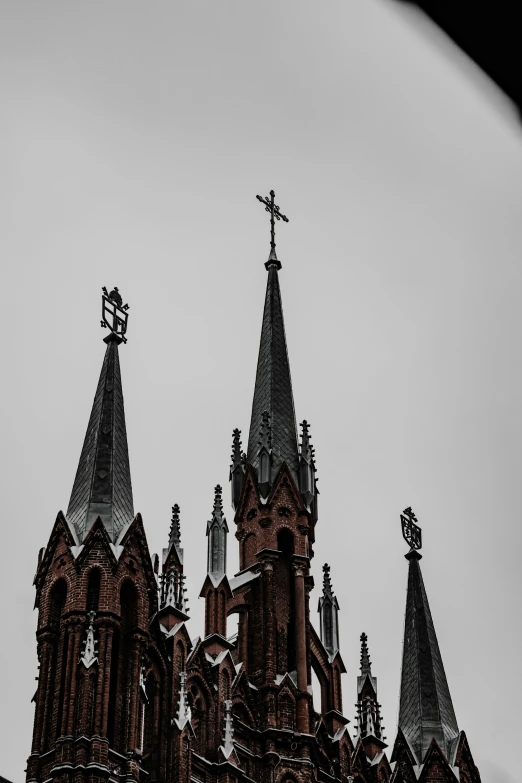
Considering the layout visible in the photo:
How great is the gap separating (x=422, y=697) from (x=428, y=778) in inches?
99.5

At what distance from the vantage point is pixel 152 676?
2672 cm

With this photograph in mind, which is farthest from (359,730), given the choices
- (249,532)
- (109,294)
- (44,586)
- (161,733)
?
(109,294)

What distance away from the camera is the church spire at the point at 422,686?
109 feet

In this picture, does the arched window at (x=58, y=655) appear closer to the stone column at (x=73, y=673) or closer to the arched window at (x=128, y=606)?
the stone column at (x=73, y=673)

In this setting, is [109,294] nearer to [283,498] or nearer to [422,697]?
[283,498]

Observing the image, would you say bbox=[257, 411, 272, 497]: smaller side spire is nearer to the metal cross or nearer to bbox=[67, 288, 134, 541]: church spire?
bbox=[67, 288, 134, 541]: church spire

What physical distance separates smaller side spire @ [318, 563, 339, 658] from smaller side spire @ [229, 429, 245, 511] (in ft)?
11.8

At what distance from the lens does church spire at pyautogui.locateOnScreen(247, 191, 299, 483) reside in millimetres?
35219

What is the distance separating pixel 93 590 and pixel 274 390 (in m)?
12.6

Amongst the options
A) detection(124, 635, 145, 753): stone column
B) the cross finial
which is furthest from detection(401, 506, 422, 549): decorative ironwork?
detection(124, 635, 145, 753): stone column

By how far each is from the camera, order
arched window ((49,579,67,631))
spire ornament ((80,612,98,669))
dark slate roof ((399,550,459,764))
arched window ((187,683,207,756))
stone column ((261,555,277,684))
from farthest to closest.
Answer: dark slate roof ((399,550,459,764)) → stone column ((261,555,277,684)) → arched window ((187,683,207,756)) → arched window ((49,579,67,631)) → spire ornament ((80,612,98,669))

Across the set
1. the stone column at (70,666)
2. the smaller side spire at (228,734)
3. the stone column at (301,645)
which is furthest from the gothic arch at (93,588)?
the stone column at (301,645)

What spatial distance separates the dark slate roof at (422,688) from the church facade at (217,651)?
48 mm

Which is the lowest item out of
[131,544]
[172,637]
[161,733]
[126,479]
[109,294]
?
[161,733]
